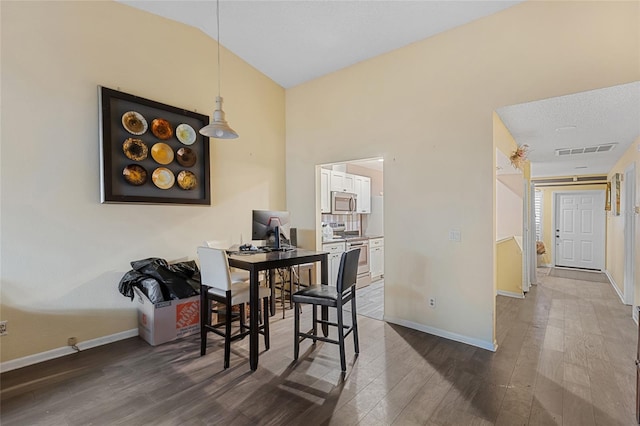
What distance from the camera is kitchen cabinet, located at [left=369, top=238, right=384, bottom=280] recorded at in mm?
5840

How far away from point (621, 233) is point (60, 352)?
7.74m

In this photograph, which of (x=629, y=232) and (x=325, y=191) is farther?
(x=325, y=191)

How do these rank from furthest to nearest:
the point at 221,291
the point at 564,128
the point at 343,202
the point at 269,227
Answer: the point at 343,202 < the point at 564,128 < the point at 269,227 < the point at 221,291

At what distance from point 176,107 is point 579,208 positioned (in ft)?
30.2

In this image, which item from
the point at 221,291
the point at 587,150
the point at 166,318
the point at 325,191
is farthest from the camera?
the point at 325,191

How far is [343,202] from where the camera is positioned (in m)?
5.64

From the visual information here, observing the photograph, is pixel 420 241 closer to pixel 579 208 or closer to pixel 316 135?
pixel 316 135

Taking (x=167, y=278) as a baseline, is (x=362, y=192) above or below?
above

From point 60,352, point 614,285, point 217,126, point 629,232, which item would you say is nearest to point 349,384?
point 217,126

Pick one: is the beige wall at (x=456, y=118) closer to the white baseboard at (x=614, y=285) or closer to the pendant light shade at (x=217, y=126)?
the pendant light shade at (x=217, y=126)

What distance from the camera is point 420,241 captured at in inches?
137

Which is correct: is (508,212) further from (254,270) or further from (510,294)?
(254,270)

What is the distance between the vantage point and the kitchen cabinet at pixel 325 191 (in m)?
5.08

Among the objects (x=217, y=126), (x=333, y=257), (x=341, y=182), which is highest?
(x=217, y=126)
